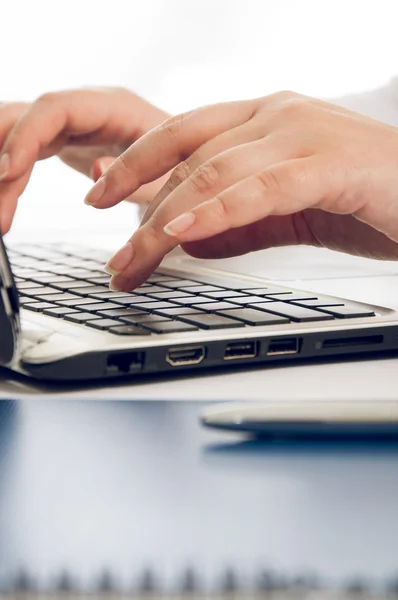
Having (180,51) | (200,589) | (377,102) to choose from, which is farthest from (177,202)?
(180,51)

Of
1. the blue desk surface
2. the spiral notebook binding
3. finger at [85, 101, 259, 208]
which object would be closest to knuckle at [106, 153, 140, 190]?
finger at [85, 101, 259, 208]

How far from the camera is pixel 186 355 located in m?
0.46

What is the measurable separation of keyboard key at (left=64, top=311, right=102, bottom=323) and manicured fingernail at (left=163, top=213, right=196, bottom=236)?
0.07 m

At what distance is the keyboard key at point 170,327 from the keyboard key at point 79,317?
39 millimetres

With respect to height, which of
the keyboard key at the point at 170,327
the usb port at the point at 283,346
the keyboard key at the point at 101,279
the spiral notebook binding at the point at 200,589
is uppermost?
the keyboard key at the point at 101,279

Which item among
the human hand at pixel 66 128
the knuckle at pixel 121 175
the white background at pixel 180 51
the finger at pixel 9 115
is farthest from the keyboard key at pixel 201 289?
the white background at pixel 180 51

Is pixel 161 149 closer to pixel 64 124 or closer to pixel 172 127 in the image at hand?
pixel 172 127

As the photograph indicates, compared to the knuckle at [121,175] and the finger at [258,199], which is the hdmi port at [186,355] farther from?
the knuckle at [121,175]

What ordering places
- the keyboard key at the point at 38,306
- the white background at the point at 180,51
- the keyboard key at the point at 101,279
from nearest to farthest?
the keyboard key at the point at 38,306 < the keyboard key at the point at 101,279 < the white background at the point at 180,51

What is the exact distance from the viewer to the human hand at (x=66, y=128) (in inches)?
32.1

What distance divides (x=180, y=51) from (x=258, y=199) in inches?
75.8

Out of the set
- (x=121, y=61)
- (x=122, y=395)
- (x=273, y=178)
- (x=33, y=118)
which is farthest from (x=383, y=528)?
(x=121, y=61)

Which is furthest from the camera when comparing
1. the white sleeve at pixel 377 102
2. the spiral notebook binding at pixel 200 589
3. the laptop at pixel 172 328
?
the white sleeve at pixel 377 102

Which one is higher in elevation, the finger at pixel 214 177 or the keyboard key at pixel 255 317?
the finger at pixel 214 177
